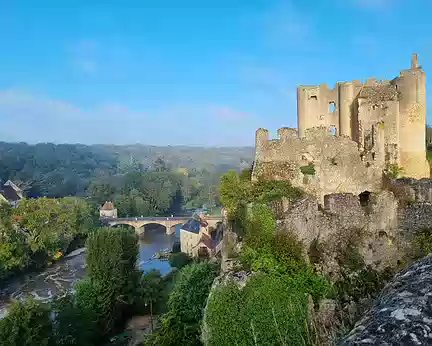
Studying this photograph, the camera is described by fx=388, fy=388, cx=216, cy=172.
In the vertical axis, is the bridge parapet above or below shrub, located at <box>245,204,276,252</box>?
below

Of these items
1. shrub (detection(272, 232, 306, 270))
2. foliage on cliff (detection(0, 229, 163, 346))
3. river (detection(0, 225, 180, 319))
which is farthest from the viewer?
river (detection(0, 225, 180, 319))

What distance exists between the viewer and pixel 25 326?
58.3ft

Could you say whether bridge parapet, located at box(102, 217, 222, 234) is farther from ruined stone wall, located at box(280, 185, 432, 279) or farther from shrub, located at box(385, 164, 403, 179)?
ruined stone wall, located at box(280, 185, 432, 279)

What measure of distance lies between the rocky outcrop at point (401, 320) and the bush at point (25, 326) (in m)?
18.3

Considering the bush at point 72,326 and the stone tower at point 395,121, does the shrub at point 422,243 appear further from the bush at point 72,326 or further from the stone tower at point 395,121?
the bush at point 72,326

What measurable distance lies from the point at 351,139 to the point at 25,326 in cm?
1689

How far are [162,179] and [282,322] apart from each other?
9242 cm

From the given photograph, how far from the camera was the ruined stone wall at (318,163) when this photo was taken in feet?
49.5

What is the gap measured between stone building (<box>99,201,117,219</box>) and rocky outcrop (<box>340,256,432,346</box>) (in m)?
73.1

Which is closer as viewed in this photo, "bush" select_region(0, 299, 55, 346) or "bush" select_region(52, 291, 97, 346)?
"bush" select_region(0, 299, 55, 346)

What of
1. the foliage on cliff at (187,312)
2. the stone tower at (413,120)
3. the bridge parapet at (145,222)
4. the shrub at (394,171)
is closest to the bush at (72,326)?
the foliage on cliff at (187,312)

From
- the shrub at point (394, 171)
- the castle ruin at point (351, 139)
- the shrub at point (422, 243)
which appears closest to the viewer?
the shrub at point (422, 243)

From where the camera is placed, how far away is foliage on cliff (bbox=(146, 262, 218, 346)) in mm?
15836

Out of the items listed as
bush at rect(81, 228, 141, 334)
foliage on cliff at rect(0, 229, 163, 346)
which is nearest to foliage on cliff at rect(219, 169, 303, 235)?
foliage on cliff at rect(0, 229, 163, 346)
